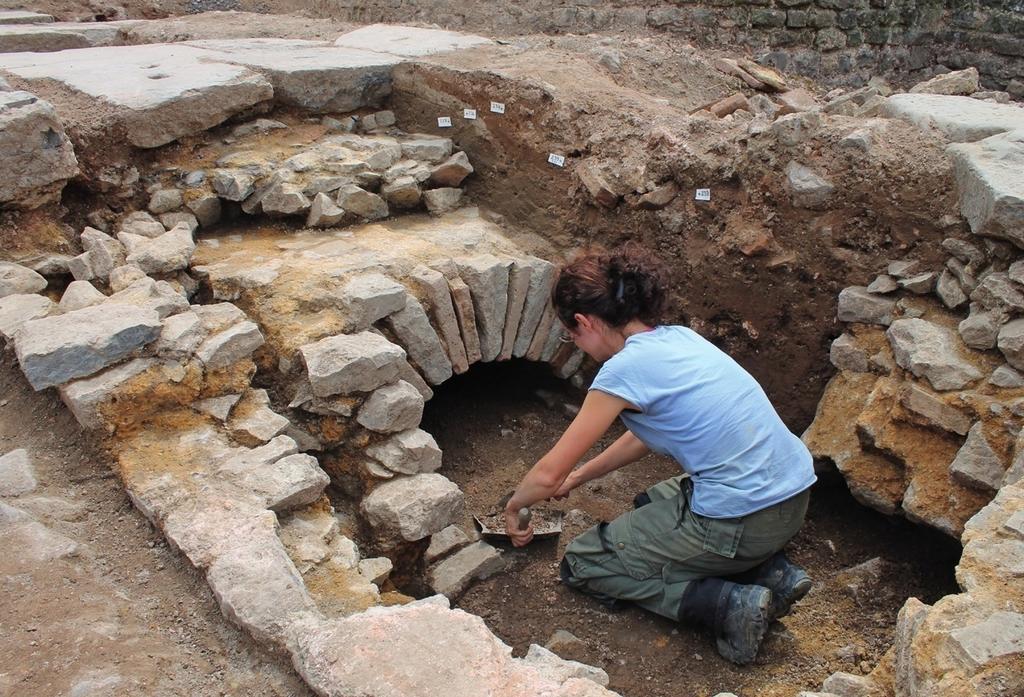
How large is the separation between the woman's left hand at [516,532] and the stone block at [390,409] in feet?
1.87

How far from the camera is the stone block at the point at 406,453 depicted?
3.43 meters

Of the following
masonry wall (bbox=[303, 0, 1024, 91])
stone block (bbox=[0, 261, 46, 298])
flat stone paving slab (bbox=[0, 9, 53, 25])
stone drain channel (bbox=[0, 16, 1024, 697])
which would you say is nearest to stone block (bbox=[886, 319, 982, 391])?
stone drain channel (bbox=[0, 16, 1024, 697])

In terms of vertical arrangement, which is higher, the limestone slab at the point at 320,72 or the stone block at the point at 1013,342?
the limestone slab at the point at 320,72

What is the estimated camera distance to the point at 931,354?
3.44m

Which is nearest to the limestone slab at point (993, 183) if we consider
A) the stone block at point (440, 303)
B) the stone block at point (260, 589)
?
the stone block at point (440, 303)

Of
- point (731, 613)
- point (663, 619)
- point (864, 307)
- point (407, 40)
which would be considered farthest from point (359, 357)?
point (407, 40)

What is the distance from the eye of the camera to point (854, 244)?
12.8ft

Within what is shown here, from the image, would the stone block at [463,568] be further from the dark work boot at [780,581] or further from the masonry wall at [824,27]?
the masonry wall at [824,27]

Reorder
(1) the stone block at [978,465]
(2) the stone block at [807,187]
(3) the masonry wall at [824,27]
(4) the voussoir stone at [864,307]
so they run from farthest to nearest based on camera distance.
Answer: (3) the masonry wall at [824,27]
(2) the stone block at [807,187]
(4) the voussoir stone at [864,307]
(1) the stone block at [978,465]

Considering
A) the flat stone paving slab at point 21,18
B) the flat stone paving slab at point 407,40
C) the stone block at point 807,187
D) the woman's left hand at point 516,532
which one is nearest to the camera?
the woman's left hand at point 516,532

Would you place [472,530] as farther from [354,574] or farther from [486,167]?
[486,167]

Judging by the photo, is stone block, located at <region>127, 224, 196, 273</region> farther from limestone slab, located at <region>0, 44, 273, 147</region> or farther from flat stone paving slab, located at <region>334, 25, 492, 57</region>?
flat stone paving slab, located at <region>334, 25, 492, 57</region>

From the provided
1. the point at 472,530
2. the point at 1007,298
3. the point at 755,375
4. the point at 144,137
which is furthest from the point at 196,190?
the point at 1007,298

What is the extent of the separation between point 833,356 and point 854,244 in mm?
519
